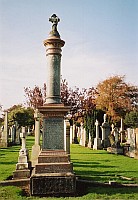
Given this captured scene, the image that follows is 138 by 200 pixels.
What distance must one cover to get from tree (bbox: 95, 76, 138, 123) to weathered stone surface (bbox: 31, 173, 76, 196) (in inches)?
1703

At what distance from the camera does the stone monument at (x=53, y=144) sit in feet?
26.9

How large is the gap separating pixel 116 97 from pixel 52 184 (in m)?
46.7

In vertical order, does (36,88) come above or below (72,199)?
above

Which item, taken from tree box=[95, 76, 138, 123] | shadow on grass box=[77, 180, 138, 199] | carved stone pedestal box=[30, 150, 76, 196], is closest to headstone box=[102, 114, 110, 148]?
shadow on grass box=[77, 180, 138, 199]

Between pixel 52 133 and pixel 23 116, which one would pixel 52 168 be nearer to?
pixel 52 133

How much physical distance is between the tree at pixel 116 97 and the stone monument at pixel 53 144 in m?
42.2

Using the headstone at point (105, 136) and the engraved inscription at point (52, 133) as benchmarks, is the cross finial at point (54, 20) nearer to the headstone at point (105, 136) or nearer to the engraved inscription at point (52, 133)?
the engraved inscription at point (52, 133)

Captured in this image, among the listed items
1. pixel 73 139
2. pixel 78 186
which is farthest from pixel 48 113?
pixel 73 139

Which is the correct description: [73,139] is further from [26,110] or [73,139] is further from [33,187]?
[33,187]

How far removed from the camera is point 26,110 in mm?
53281

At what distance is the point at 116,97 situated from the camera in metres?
54.0

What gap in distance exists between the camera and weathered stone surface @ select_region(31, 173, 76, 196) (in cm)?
814

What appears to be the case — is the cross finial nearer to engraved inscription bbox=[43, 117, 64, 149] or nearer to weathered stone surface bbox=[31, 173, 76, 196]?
engraved inscription bbox=[43, 117, 64, 149]

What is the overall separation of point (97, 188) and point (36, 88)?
1574 inches
